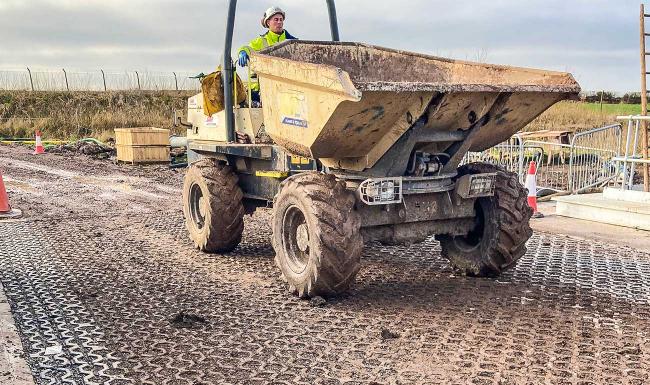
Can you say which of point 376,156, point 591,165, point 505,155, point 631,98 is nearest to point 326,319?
point 376,156

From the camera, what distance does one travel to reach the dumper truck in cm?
572

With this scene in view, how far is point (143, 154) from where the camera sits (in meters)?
19.2

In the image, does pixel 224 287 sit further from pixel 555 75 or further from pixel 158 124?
pixel 158 124

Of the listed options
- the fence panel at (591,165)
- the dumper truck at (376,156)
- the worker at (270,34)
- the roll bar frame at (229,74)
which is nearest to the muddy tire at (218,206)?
the dumper truck at (376,156)

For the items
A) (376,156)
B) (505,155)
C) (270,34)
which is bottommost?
(505,155)

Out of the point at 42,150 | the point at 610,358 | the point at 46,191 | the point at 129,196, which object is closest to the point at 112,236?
the point at 129,196

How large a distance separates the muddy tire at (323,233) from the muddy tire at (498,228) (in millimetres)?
1433

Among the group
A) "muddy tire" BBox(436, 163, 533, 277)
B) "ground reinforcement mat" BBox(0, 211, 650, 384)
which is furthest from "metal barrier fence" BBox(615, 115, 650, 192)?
"muddy tire" BBox(436, 163, 533, 277)

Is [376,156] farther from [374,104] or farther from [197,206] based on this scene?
[197,206]

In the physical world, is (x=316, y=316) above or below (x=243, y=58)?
below

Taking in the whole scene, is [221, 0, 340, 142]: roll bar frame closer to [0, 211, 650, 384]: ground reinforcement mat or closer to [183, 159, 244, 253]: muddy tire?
[183, 159, 244, 253]: muddy tire

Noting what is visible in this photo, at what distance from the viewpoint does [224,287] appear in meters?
6.67

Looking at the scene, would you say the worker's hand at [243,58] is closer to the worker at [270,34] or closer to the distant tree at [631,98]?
the worker at [270,34]

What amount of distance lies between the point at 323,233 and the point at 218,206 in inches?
92.3
